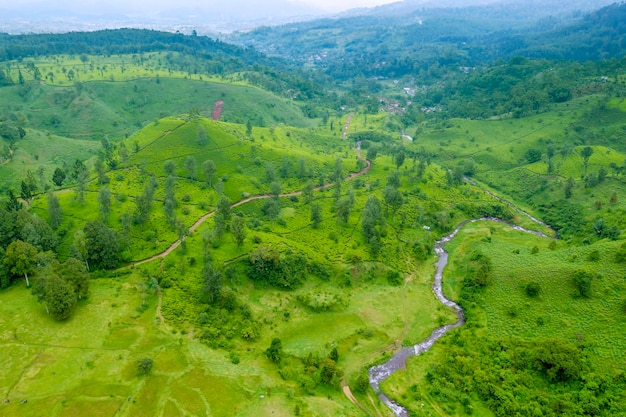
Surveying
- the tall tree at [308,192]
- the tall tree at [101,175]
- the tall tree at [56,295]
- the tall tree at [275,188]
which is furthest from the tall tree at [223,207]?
the tall tree at [101,175]

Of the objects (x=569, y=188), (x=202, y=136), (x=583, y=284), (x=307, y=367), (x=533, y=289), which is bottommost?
(x=307, y=367)

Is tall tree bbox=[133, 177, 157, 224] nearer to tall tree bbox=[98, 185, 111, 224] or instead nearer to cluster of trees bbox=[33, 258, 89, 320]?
tall tree bbox=[98, 185, 111, 224]

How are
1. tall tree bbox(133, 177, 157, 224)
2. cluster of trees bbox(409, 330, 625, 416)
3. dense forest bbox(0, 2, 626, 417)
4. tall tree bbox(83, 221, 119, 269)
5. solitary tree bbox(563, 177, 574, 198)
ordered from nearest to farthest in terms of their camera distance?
1. cluster of trees bbox(409, 330, 625, 416)
2. dense forest bbox(0, 2, 626, 417)
3. tall tree bbox(83, 221, 119, 269)
4. tall tree bbox(133, 177, 157, 224)
5. solitary tree bbox(563, 177, 574, 198)

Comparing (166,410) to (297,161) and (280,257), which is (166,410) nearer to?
(280,257)

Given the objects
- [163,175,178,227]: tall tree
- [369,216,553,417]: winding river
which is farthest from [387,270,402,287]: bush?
[163,175,178,227]: tall tree

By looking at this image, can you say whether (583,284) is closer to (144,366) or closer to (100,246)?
(144,366)

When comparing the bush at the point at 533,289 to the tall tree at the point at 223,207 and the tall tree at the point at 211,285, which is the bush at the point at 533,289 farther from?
the tall tree at the point at 223,207

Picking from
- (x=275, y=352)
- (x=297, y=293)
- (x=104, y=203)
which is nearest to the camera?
(x=275, y=352)

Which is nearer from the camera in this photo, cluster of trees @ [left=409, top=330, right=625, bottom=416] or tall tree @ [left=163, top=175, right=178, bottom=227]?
cluster of trees @ [left=409, top=330, right=625, bottom=416]

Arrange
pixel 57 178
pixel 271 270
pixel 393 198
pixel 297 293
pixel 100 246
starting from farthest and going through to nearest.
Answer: pixel 393 198 < pixel 57 178 < pixel 271 270 < pixel 297 293 < pixel 100 246

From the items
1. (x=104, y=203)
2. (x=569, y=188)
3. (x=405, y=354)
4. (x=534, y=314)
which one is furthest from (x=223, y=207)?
(x=569, y=188)

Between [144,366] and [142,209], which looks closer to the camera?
[144,366]

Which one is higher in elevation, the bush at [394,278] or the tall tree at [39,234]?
the tall tree at [39,234]
